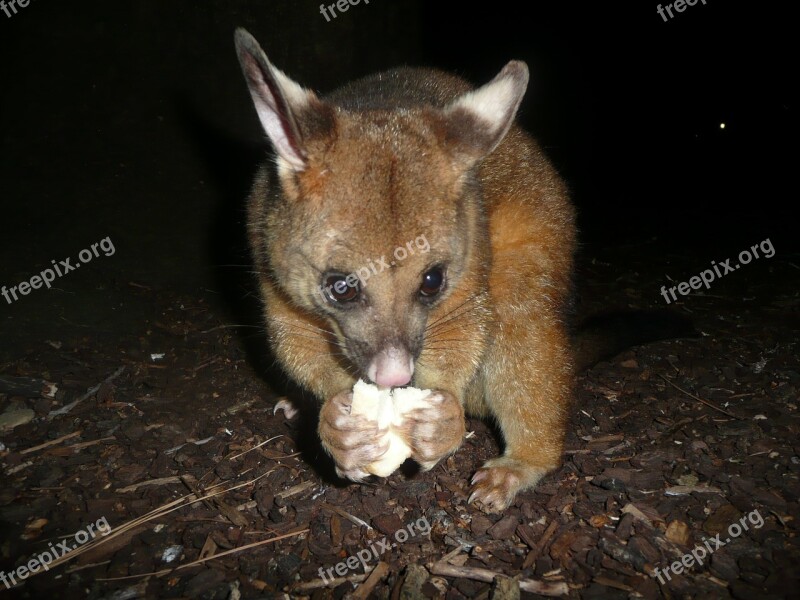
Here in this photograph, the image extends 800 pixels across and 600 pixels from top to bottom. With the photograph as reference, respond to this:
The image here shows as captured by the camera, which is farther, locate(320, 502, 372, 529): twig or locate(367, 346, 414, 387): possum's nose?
locate(320, 502, 372, 529): twig

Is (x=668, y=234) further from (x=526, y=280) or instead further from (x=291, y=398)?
(x=291, y=398)

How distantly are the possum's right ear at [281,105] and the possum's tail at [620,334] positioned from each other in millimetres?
2488

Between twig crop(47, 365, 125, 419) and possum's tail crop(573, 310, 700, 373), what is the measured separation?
3358mm

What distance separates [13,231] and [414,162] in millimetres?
4395

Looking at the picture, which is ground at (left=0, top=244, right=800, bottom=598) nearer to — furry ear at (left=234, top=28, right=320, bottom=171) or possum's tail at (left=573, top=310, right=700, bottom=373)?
possum's tail at (left=573, top=310, right=700, bottom=373)

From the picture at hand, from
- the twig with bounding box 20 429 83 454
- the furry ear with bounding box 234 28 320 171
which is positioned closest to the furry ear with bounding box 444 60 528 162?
the furry ear with bounding box 234 28 320 171

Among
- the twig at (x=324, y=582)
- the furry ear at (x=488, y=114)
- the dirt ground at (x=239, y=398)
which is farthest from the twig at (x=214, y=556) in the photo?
the furry ear at (x=488, y=114)

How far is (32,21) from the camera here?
226 inches

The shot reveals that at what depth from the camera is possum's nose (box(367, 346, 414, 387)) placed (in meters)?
3.02

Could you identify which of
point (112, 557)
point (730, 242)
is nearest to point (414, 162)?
point (112, 557)

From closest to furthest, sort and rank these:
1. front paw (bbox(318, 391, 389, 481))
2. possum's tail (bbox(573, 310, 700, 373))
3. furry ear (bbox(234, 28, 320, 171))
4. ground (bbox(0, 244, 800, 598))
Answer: furry ear (bbox(234, 28, 320, 171)), ground (bbox(0, 244, 800, 598)), front paw (bbox(318, 391, 389, 481)), possum's tail (bbox(573, 310, 700, 373))

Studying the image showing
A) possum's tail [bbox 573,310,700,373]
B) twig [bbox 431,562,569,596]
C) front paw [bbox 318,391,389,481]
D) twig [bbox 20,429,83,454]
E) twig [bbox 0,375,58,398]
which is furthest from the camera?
possum's tail [bbox 573,310,700,373]

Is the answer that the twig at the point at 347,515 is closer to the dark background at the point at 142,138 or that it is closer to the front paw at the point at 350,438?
the front paw at the point at 350,438

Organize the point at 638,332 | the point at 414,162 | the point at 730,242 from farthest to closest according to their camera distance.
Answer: the point at 730,242
the point at 638,332
the point at 414,162
